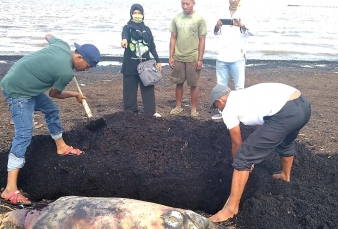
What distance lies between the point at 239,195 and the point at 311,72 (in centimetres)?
844

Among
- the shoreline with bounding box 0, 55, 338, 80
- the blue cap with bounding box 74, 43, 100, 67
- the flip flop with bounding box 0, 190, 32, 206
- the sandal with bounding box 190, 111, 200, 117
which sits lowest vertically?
the shoreline with bounding box 0, 55, 338, 80

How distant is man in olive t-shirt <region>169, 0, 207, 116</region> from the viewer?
634cm

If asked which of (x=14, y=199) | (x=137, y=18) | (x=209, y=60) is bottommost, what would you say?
(x=209, y=60)

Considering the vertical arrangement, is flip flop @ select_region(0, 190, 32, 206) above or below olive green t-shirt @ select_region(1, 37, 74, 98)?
below

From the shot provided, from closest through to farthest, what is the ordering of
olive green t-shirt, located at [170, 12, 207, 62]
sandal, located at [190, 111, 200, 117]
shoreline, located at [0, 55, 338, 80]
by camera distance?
olive green t-shirt, located at [170, 12, 207, 62] → sandal, located at [190, 111, 200, 117] → shoreline, located at [0, 55, 338, 80]

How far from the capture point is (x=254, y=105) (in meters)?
3.63

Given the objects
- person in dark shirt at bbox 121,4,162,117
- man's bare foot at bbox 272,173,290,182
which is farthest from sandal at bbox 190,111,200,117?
man's bare foot at bbox 272,173,290,182

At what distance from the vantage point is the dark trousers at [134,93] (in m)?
6.14

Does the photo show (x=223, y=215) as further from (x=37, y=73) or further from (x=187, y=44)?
(x=187, y=44)

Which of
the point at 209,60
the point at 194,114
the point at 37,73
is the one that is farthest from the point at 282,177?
the point at 209,60

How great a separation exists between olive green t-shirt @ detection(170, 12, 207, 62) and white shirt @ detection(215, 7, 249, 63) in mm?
396

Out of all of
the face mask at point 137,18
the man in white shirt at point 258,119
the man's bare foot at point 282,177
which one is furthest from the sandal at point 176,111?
the man in white shirt at point 258,119

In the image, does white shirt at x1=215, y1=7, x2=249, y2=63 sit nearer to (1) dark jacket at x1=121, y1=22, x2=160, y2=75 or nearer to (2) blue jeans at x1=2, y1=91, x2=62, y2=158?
(1) dark jacket at x1=121, y1=22, x2=160, y2=75

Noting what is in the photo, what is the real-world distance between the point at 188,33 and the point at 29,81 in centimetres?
316
